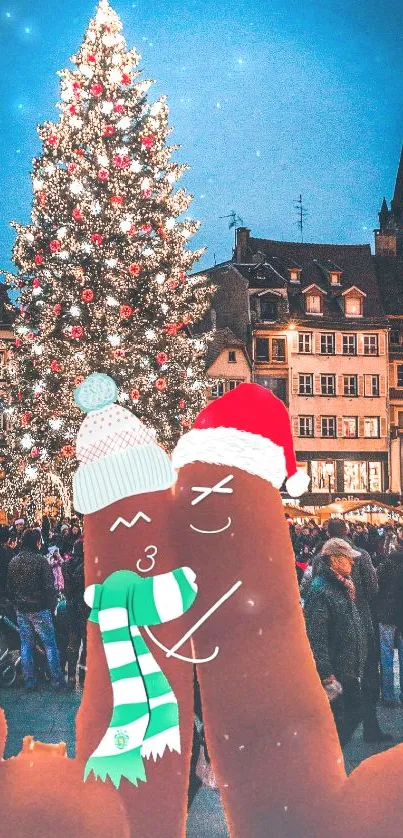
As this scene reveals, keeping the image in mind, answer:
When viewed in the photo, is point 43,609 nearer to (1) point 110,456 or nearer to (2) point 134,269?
(1) point 110,456

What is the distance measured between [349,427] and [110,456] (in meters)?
38.7

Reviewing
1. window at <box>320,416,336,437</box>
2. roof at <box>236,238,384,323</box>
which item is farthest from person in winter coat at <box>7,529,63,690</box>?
window at <box>320,416,336,437</box>

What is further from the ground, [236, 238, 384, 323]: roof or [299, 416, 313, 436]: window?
[236, 238, 384, 323]: roof

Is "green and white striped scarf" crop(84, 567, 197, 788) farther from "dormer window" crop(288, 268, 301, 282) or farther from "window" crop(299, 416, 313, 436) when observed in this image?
"dormer window" crop(288, 268, 301, 282)

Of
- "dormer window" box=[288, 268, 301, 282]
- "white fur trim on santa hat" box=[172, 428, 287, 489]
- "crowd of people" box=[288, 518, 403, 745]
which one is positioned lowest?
"crowd of people" box=[288, 518, 403, 745]

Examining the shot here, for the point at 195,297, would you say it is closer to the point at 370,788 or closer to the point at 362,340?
the point at 370,788

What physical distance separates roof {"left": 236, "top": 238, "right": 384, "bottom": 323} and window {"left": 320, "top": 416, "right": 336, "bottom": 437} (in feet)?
14.3

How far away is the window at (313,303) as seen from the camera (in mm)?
42438

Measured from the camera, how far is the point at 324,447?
41.3m

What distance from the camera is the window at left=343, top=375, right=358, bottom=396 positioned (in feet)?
138

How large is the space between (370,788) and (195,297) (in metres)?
13.7

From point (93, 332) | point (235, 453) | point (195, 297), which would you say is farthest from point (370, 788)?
point (195, 297)

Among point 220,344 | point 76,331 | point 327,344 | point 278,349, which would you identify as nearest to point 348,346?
point 327,344

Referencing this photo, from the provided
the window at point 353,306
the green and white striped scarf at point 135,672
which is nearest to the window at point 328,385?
the window at point 353,306
